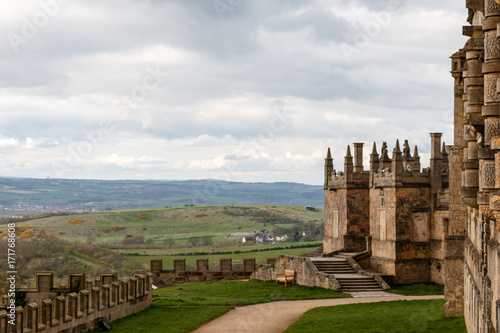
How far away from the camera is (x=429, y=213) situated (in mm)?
47594

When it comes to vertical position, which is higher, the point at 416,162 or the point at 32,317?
the point at 416,162

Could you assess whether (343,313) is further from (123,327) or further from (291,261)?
(291,261)

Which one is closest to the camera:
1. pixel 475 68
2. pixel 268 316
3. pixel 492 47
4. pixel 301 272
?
pixel 492 47

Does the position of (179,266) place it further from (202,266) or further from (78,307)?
(78,307)

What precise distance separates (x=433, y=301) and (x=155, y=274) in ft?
89.1

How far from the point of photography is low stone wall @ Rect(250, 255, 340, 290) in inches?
1786

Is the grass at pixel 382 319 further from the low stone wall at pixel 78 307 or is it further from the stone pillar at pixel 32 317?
the stone pillar at pixel 32 317

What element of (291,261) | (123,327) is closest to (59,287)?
(123,327)

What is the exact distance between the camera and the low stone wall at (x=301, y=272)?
45353 mm

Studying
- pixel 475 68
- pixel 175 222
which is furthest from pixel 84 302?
pixel 175 222

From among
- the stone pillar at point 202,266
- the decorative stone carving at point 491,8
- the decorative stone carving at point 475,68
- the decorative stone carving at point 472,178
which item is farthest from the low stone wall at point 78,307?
the stone pillar at point 202,266

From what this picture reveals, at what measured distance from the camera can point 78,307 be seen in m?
30.8

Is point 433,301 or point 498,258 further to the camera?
point 433,301

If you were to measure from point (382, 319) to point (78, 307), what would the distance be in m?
12.5
